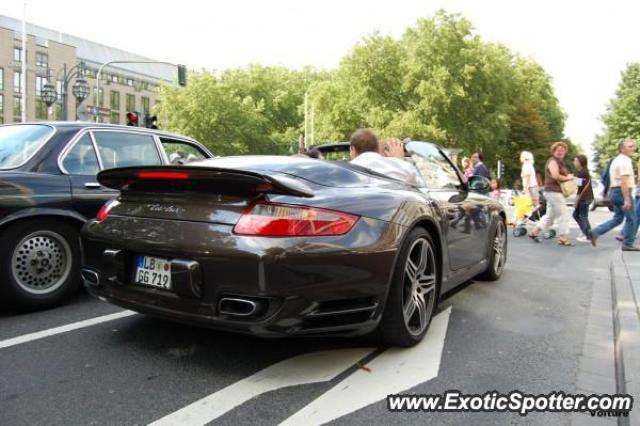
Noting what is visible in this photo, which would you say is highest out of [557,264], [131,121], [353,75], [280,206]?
[353,75]

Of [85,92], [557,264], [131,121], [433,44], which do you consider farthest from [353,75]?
[557,264]

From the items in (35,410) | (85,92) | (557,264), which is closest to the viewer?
(35,410)

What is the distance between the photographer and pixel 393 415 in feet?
8.62

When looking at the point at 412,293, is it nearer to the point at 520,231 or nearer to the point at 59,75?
the point at 520,231

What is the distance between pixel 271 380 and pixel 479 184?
10.8ft

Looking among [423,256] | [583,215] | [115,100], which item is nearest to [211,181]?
[423,256]

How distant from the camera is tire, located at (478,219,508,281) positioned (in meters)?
5.80

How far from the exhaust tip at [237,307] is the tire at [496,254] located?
3.57 meters

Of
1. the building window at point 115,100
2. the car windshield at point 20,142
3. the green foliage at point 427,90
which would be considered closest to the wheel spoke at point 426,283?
the car windshield at point 20,142

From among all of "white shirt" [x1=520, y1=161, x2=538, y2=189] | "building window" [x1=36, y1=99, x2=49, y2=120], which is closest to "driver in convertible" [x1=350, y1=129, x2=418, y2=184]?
"white shirt" [x1=520, y1=161, x2=538, y2=189]

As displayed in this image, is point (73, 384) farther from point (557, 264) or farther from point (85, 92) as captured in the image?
point (85, 92)

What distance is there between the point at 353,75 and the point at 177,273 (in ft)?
123

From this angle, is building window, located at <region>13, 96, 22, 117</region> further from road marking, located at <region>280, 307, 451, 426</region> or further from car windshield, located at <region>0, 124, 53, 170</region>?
road marking, located at <region>280, 307, 451, 426</region>

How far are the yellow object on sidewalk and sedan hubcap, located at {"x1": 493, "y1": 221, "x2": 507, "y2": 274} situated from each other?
5618 millimetres
